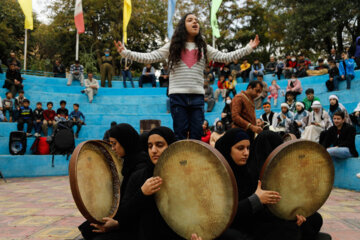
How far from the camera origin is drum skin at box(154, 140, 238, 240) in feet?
6.22

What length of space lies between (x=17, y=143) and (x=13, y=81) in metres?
4.67

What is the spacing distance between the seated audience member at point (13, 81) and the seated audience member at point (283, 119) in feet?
31.9

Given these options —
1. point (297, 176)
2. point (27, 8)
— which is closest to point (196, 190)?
point (297, 176)

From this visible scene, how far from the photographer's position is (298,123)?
824 cm

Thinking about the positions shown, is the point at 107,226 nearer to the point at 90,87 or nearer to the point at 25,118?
the point at 25,118

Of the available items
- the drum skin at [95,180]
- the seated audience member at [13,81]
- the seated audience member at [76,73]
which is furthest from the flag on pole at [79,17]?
the drum skin at [95,180]

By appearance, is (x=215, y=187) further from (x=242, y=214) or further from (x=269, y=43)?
(x=269, y=43)

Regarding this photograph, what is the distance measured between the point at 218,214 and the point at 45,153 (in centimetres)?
904

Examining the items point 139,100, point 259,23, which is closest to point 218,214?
point 139,100

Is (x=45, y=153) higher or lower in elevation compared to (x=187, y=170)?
lower

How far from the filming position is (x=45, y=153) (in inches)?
391

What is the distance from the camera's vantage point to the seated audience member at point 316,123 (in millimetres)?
7484

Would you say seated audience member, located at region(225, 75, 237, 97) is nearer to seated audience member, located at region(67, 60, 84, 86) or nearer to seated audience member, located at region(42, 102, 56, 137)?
seated audience member, located at region(42, 102, 56, 137)

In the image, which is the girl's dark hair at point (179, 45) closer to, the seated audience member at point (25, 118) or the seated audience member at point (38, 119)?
the seated audience member at point (25, 118)
